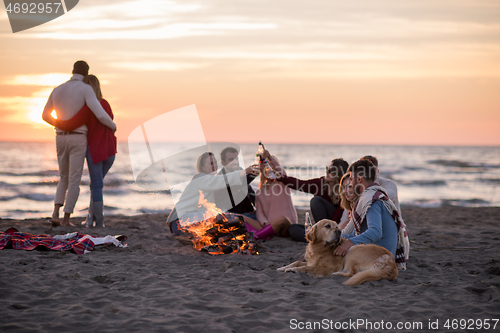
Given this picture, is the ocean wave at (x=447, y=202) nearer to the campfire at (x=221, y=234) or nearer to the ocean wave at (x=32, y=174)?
the campfire at (x=221, y=234)

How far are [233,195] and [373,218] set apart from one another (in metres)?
2.54

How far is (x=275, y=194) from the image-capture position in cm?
613

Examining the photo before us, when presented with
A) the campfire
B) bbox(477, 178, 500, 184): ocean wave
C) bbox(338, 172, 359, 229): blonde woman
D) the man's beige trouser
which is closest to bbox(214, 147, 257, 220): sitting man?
the campfire

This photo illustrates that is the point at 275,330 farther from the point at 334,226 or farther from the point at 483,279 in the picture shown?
the point at 483,279

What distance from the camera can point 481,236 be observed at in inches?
257

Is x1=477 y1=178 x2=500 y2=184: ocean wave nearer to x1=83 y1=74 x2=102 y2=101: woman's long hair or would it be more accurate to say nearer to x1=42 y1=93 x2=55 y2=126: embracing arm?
x1=83 y1=74 x2=102 y2=101: woman's long hair

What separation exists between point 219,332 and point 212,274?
152cm

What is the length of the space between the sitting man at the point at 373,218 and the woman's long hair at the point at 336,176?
126 centimetres

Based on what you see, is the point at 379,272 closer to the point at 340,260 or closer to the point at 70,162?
the point at 340,260

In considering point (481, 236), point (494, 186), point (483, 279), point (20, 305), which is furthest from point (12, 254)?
point (494, 186)

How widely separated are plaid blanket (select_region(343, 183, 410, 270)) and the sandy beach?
214 mm

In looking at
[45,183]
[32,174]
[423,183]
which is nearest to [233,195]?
[45,183]

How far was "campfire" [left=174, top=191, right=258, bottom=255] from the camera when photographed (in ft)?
17.4

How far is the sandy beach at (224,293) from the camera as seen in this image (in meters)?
2.97
